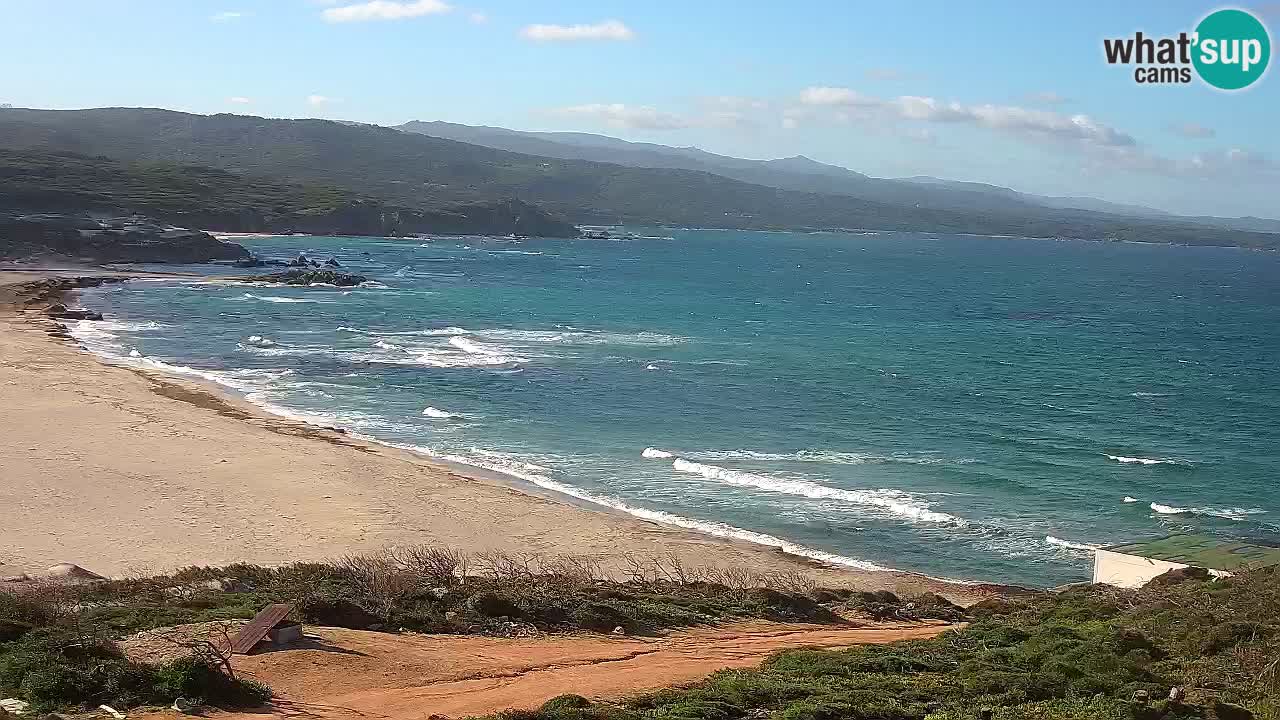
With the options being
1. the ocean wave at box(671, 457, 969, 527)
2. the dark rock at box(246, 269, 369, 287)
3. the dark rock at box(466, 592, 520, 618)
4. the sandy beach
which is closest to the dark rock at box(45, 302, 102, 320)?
the sandy beach

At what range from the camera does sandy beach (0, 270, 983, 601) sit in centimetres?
2477

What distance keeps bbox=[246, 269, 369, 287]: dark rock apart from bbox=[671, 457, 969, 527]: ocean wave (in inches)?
2437

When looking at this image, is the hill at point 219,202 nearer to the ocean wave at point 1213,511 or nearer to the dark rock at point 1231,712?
the ocean wave at point 1213,511

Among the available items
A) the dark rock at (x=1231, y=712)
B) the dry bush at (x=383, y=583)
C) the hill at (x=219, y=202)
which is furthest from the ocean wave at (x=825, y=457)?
the hill at (x=219, y=202)

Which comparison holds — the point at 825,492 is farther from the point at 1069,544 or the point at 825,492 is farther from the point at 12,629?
the point at 12,629

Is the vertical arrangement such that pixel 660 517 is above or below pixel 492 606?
below

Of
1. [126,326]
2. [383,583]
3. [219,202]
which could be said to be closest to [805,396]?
[383,583]

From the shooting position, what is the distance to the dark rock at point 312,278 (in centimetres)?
8956

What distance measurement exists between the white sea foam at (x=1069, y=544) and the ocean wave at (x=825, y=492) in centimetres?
215

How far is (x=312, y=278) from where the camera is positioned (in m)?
90.6

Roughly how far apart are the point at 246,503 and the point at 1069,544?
70.0 ft

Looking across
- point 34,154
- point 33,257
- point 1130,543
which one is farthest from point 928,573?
point 34,154

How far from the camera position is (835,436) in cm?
3925

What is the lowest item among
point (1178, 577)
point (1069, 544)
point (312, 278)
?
point (1069, 544)
